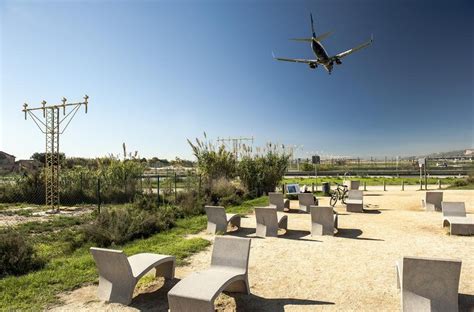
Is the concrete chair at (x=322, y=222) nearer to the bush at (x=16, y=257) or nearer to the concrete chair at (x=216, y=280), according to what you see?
the concrete chair at (x=216, y=280)

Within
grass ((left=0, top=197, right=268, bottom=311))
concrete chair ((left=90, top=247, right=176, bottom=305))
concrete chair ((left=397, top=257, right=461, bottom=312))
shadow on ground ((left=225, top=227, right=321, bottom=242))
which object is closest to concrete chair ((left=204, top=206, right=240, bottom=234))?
shadow on ground ((left=225, top=227, right=321, bottom=242))

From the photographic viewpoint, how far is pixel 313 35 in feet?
46.2

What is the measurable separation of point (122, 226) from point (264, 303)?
5.39 metres

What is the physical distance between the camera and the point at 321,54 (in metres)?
14.4

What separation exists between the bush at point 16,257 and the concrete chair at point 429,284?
241 inches

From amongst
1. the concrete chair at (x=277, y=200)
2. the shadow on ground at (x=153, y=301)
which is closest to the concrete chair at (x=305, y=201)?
the concrete chair at (x=277, y=200)

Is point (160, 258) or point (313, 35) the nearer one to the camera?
point (160, 258)

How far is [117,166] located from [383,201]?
Answer: 12367 mm

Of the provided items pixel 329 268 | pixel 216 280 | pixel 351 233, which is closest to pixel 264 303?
pixel 216 280

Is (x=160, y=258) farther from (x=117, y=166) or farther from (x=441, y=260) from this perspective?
(x=117, y=166)

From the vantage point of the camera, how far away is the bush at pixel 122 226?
8.80 metres

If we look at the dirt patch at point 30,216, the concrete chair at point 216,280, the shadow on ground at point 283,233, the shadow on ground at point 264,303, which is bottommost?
the shadow on ground at point 264,303

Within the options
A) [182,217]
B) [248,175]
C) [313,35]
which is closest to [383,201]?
[248,175]

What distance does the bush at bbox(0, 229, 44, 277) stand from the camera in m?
6.44
